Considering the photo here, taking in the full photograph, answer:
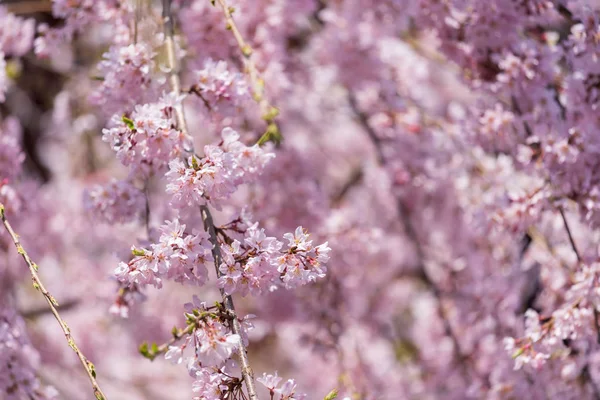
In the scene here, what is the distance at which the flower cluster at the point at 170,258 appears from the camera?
1.63 meters

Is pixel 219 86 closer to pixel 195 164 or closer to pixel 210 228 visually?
pixel 195 164

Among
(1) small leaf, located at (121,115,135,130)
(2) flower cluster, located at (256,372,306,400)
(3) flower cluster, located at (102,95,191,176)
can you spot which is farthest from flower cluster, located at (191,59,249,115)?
(2) flower cluster, located at (256,372,306,400)

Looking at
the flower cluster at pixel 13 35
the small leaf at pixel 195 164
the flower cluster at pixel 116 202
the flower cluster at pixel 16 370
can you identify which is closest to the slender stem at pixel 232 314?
the small leaf at pixel 195 164

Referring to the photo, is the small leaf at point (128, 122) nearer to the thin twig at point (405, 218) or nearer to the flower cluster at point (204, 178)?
the flower cluster at point (204, 178)

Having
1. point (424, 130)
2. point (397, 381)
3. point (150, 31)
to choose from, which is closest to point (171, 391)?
point (397, 381)

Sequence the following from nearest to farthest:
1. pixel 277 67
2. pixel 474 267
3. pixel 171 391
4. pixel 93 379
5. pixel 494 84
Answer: pixel 93 379 < pixel 494 84 < pixel 277 67 < pixel 474 267 < pixel 171 391

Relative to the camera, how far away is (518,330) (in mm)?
2881

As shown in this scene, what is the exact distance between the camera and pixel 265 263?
164cm

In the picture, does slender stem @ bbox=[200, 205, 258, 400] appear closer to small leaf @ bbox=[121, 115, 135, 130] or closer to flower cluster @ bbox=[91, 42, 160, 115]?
small leaf @ bbox=[121, 115, 135, 130]

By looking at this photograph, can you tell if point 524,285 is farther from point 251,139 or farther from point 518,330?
point 251,139

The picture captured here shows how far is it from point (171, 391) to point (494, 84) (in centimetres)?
426

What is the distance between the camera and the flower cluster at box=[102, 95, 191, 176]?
1741 millimetres

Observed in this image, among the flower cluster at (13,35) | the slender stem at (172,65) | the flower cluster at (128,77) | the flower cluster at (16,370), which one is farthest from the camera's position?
the flower cluster at (13,35)

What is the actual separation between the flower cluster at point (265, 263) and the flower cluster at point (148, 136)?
1.15ft
